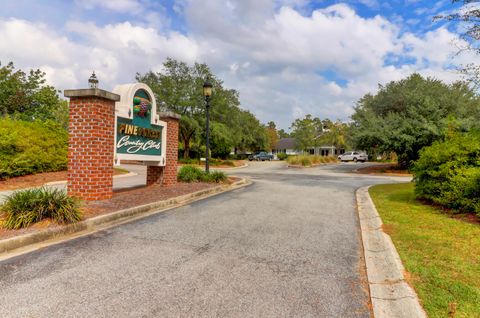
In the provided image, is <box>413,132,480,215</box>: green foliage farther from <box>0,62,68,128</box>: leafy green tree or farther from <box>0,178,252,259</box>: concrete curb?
<box>0,62,68,128</box>: leafy green tree

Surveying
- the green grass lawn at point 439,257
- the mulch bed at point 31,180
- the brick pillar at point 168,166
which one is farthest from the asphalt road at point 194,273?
the mulch bed at point 31,180

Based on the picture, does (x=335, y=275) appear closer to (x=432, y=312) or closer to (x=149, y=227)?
(x=432, y=312)

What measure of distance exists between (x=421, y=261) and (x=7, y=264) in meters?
5.37

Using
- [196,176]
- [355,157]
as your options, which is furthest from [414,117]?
[355,157]

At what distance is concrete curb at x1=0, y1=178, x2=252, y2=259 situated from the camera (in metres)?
4.41

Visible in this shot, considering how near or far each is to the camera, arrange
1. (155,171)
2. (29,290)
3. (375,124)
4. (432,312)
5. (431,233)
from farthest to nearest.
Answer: (375,124) < (155,171) < (431,233) < (29,290) < (432,312)

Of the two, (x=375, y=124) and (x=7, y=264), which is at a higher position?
(x=375, y=124)

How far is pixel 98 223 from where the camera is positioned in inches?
228

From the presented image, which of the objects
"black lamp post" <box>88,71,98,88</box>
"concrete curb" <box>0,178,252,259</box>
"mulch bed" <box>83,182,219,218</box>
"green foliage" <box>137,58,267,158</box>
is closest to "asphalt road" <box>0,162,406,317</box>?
"concrete curb" <box>0,178,252,259</box>

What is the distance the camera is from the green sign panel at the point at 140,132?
860cm

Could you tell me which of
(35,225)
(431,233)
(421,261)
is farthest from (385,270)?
(35,225)

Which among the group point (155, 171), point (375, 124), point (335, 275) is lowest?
point (335, 275)

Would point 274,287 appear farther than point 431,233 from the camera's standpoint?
No

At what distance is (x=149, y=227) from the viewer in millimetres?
5727
